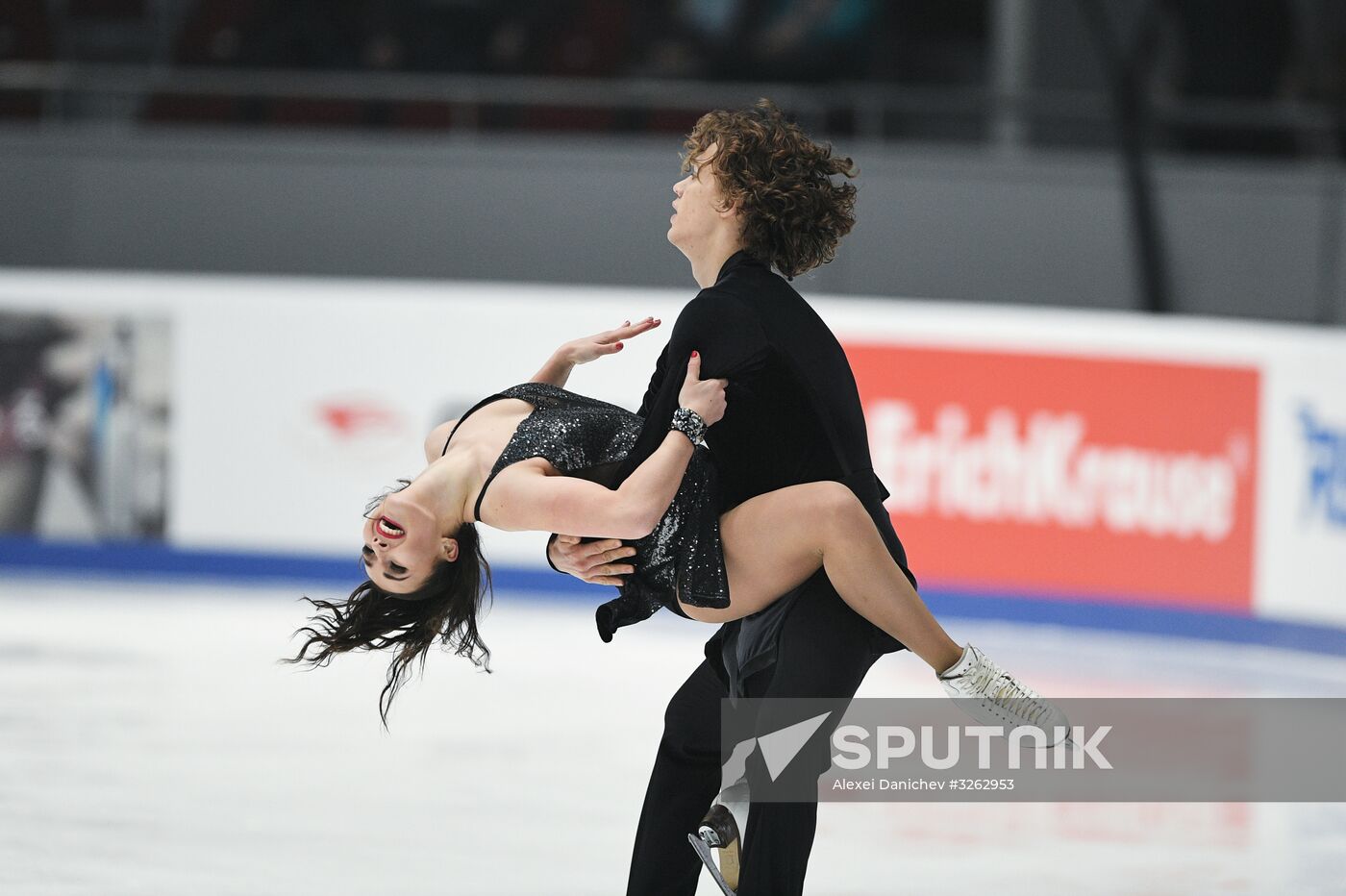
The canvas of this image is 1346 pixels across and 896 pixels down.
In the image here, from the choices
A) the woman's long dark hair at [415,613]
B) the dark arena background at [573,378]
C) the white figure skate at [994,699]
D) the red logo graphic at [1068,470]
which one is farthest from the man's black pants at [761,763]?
the red logo graphic at [1068,470]

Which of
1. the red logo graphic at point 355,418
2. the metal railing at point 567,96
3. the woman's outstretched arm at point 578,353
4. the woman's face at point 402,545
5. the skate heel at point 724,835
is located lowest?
the skate heel at point 724,835

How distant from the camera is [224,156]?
910 centimetres

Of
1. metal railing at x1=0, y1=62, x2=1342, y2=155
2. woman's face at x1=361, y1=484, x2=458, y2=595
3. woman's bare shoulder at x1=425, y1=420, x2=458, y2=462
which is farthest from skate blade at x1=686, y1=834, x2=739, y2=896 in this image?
metal railing at x1=0, y1=62, x2=1342, y2=155

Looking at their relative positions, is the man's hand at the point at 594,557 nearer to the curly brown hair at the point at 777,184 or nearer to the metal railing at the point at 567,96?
the curly brown hair at the point at 777,184

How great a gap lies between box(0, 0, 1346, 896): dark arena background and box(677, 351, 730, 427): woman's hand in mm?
1400

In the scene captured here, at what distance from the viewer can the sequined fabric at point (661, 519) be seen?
9.31 ft

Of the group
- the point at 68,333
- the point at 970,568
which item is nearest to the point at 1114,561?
the point at 970,568

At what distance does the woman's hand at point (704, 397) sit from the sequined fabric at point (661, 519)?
101 mm

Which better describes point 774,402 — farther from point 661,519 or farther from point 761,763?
point 761,763

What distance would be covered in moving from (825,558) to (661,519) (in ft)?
0.91

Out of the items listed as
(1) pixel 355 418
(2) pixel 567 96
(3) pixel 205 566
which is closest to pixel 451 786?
(1) pixel 355 418

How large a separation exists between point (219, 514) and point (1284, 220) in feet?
17.9

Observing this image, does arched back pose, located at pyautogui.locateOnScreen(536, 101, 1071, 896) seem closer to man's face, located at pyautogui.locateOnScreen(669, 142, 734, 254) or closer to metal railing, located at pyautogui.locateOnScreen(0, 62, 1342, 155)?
man's face, located at pyautogui.locateOnScreen(669, 142, 734, 254)

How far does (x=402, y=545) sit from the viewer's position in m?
2.98
